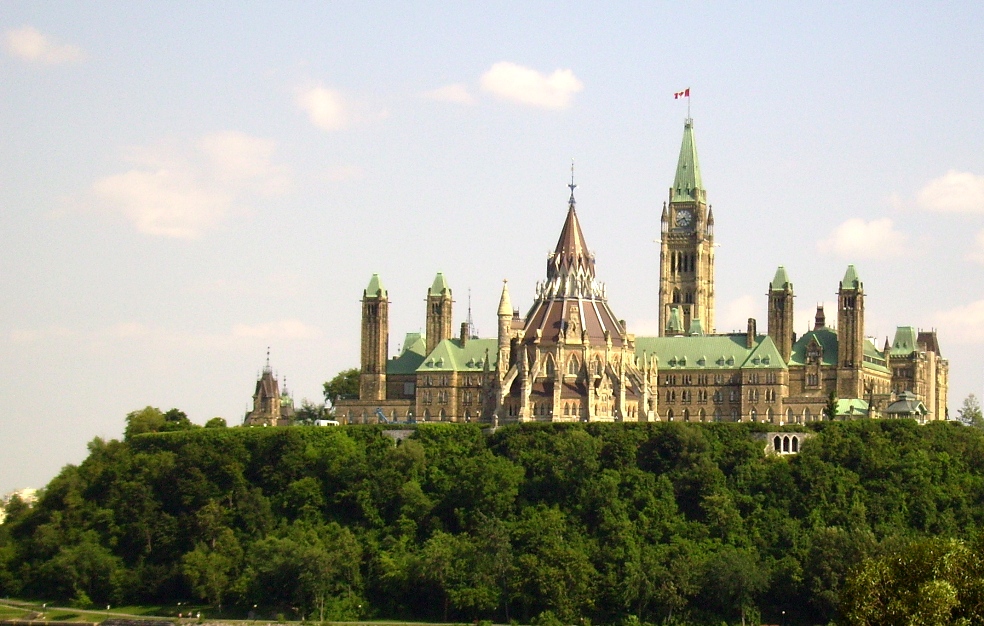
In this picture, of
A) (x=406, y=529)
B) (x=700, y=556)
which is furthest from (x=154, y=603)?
(x=700, y=556)

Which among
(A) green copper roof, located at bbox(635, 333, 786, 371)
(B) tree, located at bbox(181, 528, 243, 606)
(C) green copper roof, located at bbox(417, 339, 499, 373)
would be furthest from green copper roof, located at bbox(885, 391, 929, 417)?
(B) tree, located at bbox(181, 528, 243, 606)

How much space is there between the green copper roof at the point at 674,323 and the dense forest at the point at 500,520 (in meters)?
38.8

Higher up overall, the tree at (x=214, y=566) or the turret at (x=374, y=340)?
the turret at (x=374, y=340)

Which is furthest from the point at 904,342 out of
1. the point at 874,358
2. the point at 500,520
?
the point at 500,520

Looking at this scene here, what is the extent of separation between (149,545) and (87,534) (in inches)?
211

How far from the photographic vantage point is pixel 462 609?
13738 centimetres

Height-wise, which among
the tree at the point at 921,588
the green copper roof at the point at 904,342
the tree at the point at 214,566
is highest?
the green copper roof at the point at 904,342

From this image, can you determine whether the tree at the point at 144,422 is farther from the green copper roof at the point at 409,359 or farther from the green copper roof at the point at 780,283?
the green copper roof at the point at 780,283

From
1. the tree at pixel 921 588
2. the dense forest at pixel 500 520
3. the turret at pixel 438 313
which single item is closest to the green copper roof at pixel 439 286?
the turret at pixel 438 313

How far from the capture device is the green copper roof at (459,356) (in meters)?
181

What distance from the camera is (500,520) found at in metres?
146

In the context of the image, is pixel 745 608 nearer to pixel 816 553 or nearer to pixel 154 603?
pixel 816 553

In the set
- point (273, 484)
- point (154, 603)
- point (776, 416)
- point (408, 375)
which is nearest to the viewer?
point (154, 603)

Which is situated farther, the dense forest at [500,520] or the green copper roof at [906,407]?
the green copper roof at [906,407]
